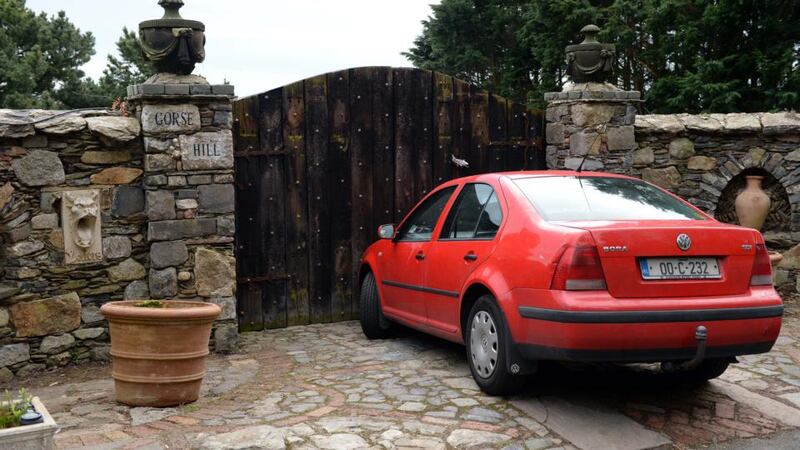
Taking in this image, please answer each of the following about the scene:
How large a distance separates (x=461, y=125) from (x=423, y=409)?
404 cm

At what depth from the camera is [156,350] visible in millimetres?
4938

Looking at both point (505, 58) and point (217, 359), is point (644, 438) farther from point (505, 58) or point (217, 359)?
point (505, 58)

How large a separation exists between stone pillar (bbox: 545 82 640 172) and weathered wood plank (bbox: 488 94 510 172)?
53cm

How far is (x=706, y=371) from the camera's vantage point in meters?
5.23

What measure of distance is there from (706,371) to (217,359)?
370 cm

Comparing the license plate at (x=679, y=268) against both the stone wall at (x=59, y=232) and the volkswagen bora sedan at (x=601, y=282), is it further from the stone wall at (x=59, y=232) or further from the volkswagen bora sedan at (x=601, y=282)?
the stone wall at (x=59, y=232)

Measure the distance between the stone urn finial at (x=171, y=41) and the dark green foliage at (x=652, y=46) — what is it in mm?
9760

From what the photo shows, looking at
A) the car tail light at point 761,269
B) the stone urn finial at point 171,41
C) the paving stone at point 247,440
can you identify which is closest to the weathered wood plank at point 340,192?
the stone urn finial at point 171,41

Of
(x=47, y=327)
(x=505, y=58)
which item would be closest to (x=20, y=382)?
(x=47, y=327)

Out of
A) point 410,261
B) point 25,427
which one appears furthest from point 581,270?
point 25,427

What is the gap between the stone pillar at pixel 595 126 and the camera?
8141mm

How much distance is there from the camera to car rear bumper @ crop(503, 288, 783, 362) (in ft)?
14.0

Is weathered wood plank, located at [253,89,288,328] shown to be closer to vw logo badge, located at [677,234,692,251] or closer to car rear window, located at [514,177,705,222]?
car rear window, located at [514,177,705,222]

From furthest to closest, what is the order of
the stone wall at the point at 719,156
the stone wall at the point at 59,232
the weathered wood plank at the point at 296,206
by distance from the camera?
the stone wall at the point at 719,156 < the weathered wood plank at the point at 296,206 < the stone wall at the point at 59,232
